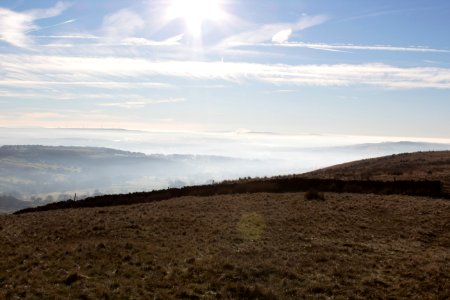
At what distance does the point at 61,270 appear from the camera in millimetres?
19031

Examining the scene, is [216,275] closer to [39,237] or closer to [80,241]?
[80,241]

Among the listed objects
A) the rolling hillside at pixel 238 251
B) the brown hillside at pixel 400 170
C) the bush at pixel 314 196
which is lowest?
the rolling hillside at pixel 238 251

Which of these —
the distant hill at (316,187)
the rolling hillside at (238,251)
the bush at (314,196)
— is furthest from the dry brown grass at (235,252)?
the distant hill at (316,187)

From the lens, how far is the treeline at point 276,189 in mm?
43875

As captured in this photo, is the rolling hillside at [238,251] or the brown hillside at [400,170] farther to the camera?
the brown hillside at [400,170]

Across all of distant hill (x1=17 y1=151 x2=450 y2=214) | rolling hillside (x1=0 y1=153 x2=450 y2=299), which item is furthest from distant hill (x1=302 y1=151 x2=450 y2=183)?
rolling hillside (x1=0 y1=153 x2=450 y2=299)

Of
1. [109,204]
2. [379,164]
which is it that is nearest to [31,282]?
[109,204]

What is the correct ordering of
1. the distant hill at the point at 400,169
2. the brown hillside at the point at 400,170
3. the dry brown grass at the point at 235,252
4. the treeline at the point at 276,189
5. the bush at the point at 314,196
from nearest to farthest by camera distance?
the dry brown grass at the point at 235,252
the bush at the point at 314,196
the treeline at the point at 276,189
the brown hillside at the point at 400,170
the distant hill at the point at 400,169

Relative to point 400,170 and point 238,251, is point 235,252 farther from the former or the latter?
point 400,170

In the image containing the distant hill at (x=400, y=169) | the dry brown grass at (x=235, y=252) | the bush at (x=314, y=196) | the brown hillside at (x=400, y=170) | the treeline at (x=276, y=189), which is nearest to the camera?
the dry brown grass at (x=235, y=252)

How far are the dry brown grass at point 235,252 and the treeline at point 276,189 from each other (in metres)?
7.07

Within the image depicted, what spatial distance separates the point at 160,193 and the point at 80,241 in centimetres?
2578

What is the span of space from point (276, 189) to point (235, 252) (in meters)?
26.6

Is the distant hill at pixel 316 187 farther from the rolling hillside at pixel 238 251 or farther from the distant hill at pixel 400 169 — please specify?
the rolling hillside at pixel 238 251
